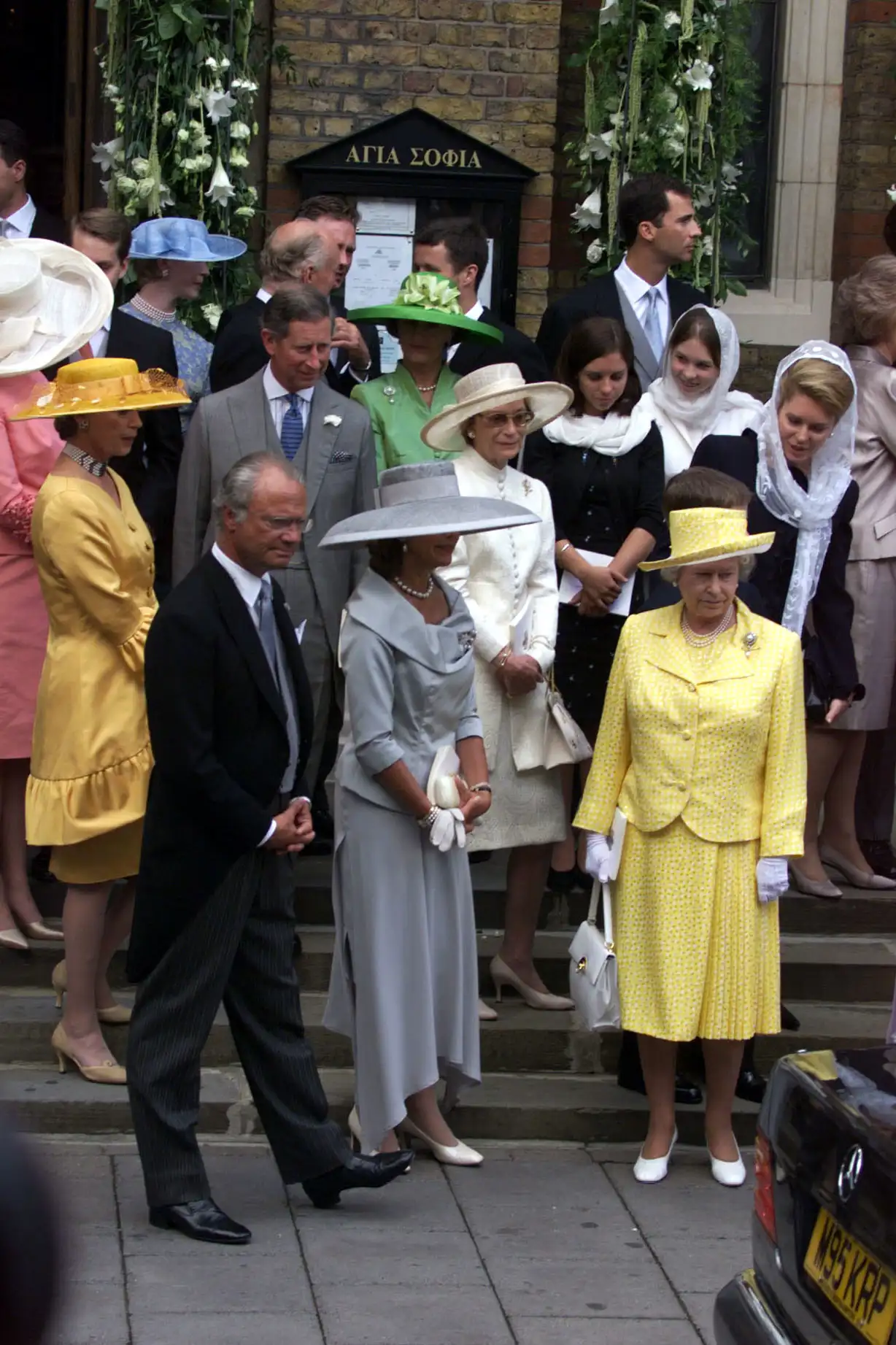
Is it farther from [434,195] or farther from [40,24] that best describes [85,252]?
[40,24]

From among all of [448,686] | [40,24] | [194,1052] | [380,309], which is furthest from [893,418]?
[40,24]

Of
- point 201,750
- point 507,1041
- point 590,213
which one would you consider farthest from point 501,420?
point 590,213

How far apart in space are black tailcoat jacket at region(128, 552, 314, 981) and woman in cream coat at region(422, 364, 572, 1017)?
3.98 feet

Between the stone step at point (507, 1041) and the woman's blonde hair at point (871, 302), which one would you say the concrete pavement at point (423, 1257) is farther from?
the woman's blonde hair at point (871, 302)

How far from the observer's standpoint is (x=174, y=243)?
285 inches

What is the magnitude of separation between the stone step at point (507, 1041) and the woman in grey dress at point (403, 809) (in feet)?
2.46

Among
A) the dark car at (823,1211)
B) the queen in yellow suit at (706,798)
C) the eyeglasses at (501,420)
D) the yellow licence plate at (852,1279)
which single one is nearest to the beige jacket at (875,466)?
the eyeglasses at (501,420)

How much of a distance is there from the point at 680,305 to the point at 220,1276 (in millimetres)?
4099

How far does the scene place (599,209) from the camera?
341 inches

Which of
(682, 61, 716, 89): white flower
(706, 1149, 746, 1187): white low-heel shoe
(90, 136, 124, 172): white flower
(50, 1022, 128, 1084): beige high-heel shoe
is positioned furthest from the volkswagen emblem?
(682, 61, 716, 89): white flower

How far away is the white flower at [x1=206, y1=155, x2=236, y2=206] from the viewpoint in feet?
26.3

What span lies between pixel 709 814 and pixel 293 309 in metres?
2.01

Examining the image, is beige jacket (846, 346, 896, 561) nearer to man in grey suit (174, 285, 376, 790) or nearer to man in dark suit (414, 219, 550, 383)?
man in dark suit (414, 219, 550, 383)

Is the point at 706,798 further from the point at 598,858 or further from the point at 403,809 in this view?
the point at 403,809
